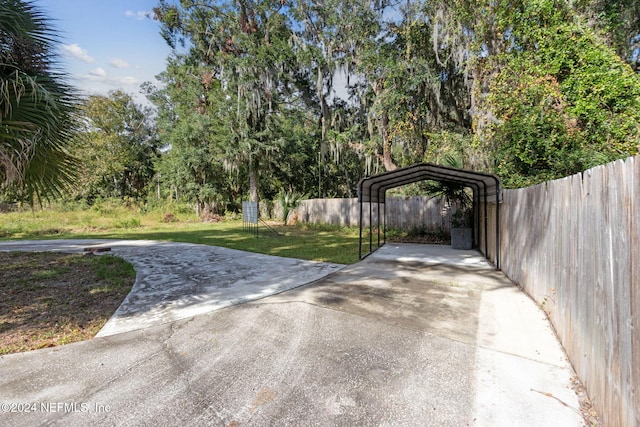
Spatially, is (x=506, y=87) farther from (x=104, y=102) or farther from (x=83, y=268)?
A: (x=104, y=102)

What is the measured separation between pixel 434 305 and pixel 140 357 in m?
3.12

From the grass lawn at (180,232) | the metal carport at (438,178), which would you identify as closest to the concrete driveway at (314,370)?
the metal carport at (438,178)

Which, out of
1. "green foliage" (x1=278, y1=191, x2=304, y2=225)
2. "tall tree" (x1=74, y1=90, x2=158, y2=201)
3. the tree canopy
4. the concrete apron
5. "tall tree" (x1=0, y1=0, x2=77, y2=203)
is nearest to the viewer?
"tall tree" (x1=0, y1=0, x2=77, y2=203)

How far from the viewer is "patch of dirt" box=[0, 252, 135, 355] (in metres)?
3.15

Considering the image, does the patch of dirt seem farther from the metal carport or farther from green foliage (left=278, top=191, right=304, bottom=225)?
green foliage (left=278, top=191, right=304, bottom=225)

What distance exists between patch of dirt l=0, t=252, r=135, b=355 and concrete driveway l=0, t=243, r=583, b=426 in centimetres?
→ 44

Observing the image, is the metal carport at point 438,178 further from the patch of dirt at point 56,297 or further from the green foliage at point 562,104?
the patch of dirt at point 56,297

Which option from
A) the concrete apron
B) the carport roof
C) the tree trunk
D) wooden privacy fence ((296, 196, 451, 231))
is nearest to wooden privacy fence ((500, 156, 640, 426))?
the carport roof

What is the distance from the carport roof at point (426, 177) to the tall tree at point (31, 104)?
4.74 meters

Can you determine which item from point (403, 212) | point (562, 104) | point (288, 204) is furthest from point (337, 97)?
point (562, 104)

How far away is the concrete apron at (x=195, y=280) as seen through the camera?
12.3ft

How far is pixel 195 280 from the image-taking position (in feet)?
17.2

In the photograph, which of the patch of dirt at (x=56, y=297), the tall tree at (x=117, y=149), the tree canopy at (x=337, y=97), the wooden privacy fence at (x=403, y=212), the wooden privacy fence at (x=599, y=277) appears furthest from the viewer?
the tall tree at (x=117, y=149)

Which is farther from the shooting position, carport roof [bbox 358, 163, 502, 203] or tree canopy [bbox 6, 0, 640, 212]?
carport roof [bbox 358, 163, 502, 203]
